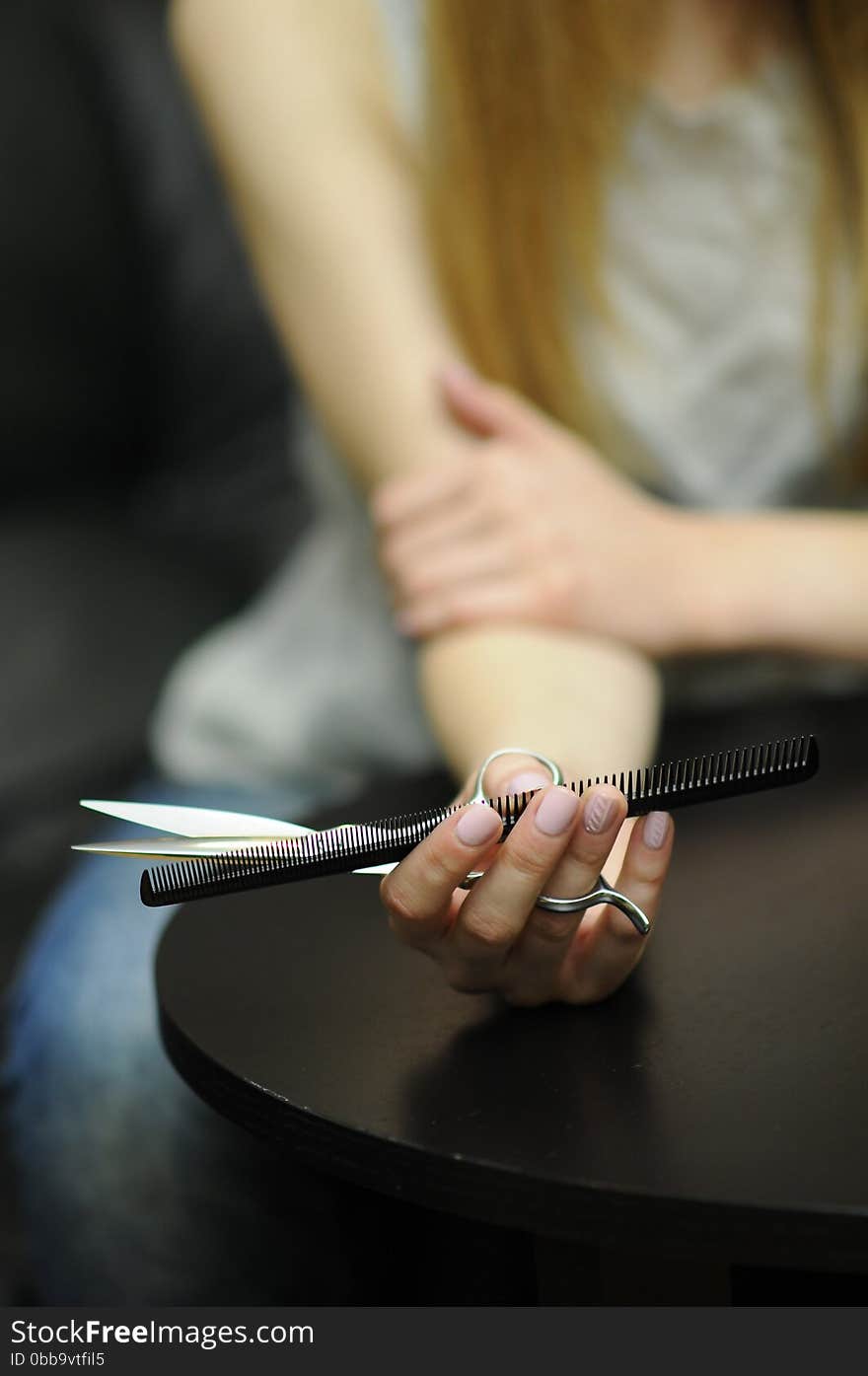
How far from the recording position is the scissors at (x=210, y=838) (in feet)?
1.41

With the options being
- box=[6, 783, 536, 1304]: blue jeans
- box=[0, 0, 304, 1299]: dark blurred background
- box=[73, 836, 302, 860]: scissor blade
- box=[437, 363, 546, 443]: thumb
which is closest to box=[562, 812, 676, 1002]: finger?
box=[73, 836, 302, 860]: scissor blade

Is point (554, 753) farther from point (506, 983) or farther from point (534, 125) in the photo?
point (534, 125)

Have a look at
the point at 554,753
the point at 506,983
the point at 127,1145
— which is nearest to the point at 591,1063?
the point at 506,983

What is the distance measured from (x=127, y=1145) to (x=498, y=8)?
1.91ft

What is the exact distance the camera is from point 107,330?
147cm

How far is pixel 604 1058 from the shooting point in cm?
45

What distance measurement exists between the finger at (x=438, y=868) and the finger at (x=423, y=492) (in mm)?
324

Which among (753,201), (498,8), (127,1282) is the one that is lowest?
(127,1282)

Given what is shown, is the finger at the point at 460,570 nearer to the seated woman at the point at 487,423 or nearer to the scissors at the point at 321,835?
the seated woman at the point at 487,423

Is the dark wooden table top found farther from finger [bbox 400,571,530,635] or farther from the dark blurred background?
the dark blurred background

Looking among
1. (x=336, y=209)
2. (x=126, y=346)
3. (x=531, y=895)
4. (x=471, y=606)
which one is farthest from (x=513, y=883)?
(x=126, y=346)

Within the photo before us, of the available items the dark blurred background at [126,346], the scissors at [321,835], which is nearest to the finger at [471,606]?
the scissors at [321,835]

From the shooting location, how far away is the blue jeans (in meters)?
0.65

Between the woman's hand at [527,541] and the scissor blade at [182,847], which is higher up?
the scissor blade at [182,847]
